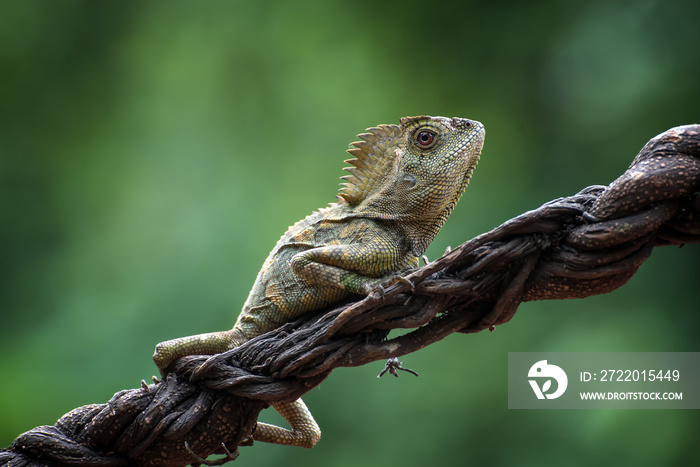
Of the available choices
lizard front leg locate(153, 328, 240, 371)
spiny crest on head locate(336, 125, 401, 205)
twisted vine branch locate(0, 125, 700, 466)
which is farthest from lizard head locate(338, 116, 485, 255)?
lizard front leg locate(153, 328, 240, 371)

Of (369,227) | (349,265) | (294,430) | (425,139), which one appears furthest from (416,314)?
(294,430)

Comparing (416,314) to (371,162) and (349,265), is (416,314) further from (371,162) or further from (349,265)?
→ (371,162)

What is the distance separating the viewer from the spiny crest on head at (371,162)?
3402mm

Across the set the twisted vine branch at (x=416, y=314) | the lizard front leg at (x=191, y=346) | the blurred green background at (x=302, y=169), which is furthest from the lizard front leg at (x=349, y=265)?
the blurred green background at (x=302, y=169)

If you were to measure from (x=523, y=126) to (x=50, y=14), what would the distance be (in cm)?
566

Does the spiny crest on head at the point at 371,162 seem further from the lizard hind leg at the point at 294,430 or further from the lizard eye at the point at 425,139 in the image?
the lizard hind leg at the point at 294,430

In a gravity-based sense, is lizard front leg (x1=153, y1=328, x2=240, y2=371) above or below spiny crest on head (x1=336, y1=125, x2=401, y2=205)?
below

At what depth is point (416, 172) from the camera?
3.28 meters

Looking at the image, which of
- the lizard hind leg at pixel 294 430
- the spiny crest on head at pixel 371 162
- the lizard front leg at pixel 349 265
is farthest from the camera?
the lizard hind leg at pixel 294 430

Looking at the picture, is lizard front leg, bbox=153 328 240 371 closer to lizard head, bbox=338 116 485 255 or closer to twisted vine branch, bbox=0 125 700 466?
twisted vine branch, bbox=0 125 700 466

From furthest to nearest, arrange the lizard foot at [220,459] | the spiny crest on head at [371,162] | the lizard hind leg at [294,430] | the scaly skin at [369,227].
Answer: the lizard hind leg at [294,430] < the spiny crest on head at [371,162] < the scaly skin at [369,227] < the lizard foot at [220,459]

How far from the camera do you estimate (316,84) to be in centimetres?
711

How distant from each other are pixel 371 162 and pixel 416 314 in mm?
1163

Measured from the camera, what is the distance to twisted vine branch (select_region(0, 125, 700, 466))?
2338 mm
